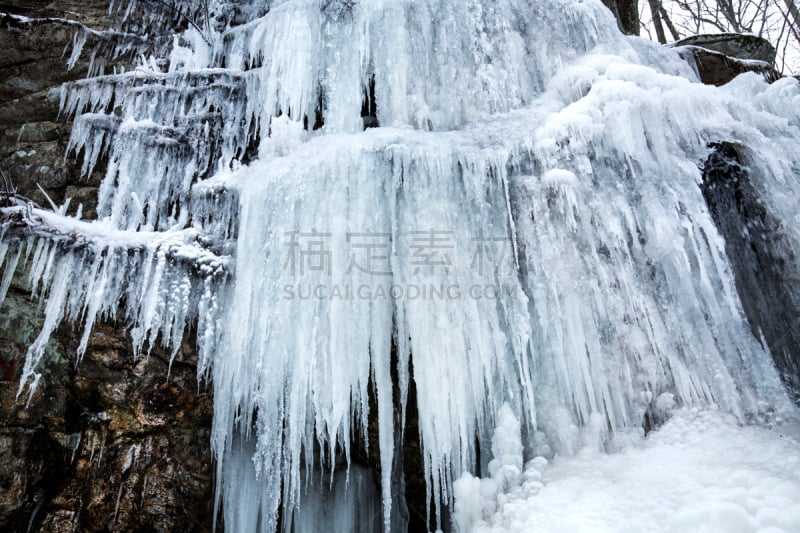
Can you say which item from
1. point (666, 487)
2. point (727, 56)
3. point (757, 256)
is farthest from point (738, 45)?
point (666, 487)

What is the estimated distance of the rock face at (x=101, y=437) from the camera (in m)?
3.37

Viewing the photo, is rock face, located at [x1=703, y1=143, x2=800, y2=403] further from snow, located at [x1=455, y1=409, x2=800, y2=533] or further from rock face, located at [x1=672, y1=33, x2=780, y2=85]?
rock face, located at [x1=672, y1=33, x2=780, y2=85]

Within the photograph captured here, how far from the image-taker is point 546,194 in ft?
11.8

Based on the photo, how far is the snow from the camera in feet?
7.32

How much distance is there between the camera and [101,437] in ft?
11.7

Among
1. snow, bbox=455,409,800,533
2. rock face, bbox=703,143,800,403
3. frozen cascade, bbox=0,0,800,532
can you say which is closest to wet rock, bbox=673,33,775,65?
frozen cascade, bbox=0,0,800,532

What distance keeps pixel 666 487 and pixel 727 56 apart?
442cm

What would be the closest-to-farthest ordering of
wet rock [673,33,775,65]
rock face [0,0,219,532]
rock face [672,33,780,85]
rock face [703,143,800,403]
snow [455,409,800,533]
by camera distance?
snow [455,409,800,533] → rock face [703,143,800,403] → rock face [0,0,219,532] → rock face [672,33,780,85] → wet rock [673,33,775,65]

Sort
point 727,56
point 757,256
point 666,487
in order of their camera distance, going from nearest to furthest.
Result: point 666,487 < point 757,256 < point 727,56

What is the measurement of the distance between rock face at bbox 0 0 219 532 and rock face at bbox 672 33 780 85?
5267mm

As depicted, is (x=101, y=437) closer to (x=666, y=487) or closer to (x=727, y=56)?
(x=666, y=487)

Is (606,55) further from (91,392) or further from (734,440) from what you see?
(91,392)

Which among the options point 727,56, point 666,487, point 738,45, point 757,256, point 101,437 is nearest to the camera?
point 666,487

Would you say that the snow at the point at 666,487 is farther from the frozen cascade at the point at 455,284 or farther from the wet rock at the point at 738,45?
the wet rock at the point at 738,45
